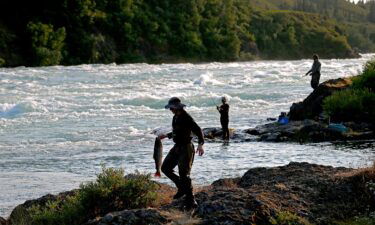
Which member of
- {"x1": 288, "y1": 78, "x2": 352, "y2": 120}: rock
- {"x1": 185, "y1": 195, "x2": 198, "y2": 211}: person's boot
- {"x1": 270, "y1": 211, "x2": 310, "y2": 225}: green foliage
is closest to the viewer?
{"x1": 270, "y1": 211, "x2": 310, "y2": 225}: green foliage

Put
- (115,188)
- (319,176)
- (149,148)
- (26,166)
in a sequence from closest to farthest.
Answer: (115,188) < (319,176) < (26,166) < (149,148)

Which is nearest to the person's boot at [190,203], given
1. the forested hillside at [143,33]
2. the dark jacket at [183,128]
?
the dark jacket at [183,128]

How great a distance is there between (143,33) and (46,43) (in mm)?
28411

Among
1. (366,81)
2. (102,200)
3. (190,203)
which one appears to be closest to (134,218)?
(190,203)

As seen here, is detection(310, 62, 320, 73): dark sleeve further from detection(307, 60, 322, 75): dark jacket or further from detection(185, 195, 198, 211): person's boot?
detection(185, 195, 198, 211): person's boot

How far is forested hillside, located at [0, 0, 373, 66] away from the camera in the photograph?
81.8 metres

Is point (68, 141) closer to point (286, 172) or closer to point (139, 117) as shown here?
point (139, 117)

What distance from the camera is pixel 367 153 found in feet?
62.1

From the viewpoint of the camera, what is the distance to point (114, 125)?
91.6 feet

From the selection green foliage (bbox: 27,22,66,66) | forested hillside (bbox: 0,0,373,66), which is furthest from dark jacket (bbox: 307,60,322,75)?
green foliage (bbox: 27,22,66,66)

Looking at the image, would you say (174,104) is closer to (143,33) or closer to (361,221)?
(361,221)

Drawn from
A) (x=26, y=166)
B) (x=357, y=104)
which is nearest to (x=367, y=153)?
(x=357, y=104)

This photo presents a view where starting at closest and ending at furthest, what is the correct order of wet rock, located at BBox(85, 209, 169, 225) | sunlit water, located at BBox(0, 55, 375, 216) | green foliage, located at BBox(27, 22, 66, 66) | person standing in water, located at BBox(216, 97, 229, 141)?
1. wet rock, located at BBox(85, 209, 169, 225)
2. sunlit water, located at BBox(0, 55, 375, 216)
3. person standing in water, located at BBox(216, 97, 229, 141)
4. green foliage, located at BBox(27, 22, 66, 66)

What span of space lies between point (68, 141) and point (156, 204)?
13644mm
